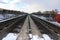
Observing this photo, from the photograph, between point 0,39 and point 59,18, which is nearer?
point 0,39

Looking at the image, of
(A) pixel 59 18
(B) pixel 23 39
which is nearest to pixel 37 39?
(B) pixel 23 39

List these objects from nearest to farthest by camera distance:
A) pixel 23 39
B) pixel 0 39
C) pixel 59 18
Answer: pixel 23 39 < pixel 0 39 < pixel 59 18

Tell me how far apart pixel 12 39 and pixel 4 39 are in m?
0.27

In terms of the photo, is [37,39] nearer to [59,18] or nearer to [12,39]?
[12,39]

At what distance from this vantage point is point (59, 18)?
1098 cm

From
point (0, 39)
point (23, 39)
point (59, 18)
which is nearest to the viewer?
point (23, 39)

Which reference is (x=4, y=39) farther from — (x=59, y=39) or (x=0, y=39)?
(x=59, y=39)

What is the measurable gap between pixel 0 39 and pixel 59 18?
20.9 feet

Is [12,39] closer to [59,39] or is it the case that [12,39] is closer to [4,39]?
[4,39]

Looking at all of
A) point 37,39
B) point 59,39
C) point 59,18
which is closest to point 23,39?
point 37,39

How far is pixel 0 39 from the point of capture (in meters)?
5.38

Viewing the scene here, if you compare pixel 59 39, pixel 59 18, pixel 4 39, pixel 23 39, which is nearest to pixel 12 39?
pixel 4 39

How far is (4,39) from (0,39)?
234 millimetres

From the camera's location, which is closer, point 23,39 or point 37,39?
point 23,39
